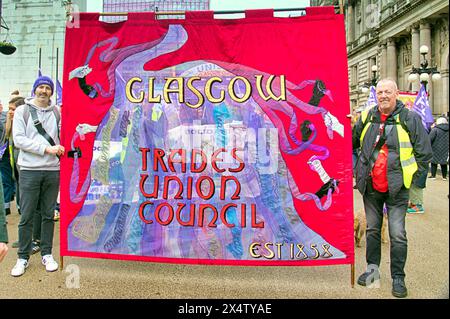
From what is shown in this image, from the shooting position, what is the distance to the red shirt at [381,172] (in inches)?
127

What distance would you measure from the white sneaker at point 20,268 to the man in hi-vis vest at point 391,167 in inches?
133

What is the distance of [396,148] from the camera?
316 centimetres

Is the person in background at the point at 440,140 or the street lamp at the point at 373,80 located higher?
the street lamp at the point at 373,80

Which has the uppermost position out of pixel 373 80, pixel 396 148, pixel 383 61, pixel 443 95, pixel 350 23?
pixel 350 23

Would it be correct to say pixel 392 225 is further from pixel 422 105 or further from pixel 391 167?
pixel 422 105

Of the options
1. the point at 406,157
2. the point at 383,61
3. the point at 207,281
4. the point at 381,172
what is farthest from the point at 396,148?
the point at 383,61

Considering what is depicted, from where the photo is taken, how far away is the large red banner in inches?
127

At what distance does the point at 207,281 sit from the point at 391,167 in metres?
2.03

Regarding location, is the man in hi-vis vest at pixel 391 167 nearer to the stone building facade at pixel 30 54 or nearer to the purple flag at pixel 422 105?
the purple flag at pixel 422 105

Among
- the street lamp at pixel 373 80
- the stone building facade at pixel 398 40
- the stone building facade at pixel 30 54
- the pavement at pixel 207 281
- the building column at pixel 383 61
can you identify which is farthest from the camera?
the building column at pixel 383 61

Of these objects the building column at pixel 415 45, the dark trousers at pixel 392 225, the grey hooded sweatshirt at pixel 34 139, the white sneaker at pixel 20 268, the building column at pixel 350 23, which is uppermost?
the building column at pixel 350 23

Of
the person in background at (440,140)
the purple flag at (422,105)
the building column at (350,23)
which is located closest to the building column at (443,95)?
the person in background at (440,140)

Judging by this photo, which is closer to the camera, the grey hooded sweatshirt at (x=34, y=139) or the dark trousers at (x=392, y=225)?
the dark trousers at (x=392, y=225)

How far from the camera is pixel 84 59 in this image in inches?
138
